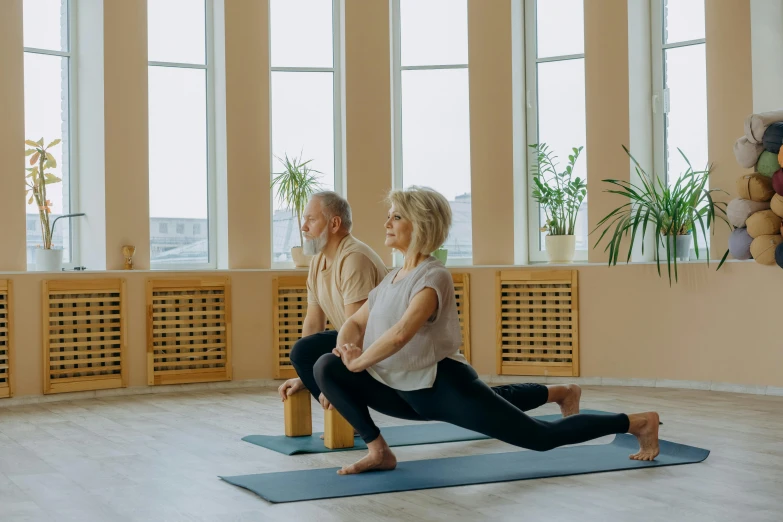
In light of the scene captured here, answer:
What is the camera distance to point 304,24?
7.23 meters

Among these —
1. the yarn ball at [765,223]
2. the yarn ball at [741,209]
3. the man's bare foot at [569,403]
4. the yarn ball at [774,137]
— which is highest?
the yarn ball at [774,137]

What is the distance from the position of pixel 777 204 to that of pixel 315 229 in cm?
292

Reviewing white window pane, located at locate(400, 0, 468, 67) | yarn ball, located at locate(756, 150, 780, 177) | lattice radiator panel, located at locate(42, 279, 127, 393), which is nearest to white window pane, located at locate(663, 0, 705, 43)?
yarn ball, located at locate(756, 150, 780, 177)

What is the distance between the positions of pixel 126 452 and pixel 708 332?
377cm

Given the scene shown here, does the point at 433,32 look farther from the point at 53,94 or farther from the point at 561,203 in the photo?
the point at 53,94

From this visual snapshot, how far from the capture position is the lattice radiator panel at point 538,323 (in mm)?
6438

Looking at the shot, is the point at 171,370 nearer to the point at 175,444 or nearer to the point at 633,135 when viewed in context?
the point at 175,444

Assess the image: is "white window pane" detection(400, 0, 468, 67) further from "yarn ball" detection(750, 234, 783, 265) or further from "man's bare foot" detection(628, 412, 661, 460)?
"man's bare foot" detection(628, 412, 661, 460)

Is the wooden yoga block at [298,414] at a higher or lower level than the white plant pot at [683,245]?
lower

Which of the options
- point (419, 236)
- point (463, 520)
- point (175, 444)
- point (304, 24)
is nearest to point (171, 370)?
point (175, 444)

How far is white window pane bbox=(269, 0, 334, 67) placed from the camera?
282 inches

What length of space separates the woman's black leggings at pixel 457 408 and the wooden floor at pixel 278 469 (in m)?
0.18

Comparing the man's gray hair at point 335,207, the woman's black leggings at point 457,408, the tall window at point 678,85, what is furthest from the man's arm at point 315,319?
the tall window at point 678,85

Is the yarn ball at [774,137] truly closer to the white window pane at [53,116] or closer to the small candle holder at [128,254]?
the small candle holder at [128,254]
